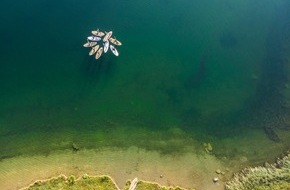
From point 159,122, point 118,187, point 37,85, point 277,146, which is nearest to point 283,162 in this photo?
point 277,146

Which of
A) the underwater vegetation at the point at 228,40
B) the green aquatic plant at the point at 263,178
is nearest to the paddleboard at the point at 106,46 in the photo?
the underwater vegetation at the point at 228,40

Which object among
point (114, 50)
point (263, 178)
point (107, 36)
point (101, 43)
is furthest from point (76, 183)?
point (263, 178)

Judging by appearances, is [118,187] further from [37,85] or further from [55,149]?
[37,85]

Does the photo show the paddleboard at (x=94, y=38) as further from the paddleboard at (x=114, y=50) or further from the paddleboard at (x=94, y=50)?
the paddleboard at (x=114, y=50)

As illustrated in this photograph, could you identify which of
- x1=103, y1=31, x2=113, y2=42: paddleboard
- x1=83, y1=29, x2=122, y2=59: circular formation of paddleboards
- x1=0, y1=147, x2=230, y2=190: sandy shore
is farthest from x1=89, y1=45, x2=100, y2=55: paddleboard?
x1=0, y1=147, x2=230, y2=190: sandy shore

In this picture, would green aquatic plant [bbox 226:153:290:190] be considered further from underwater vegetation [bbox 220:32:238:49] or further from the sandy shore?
underwater vegetation [bbox 220:32:238:49]

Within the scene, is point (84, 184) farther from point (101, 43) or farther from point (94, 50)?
point (101, 43)
